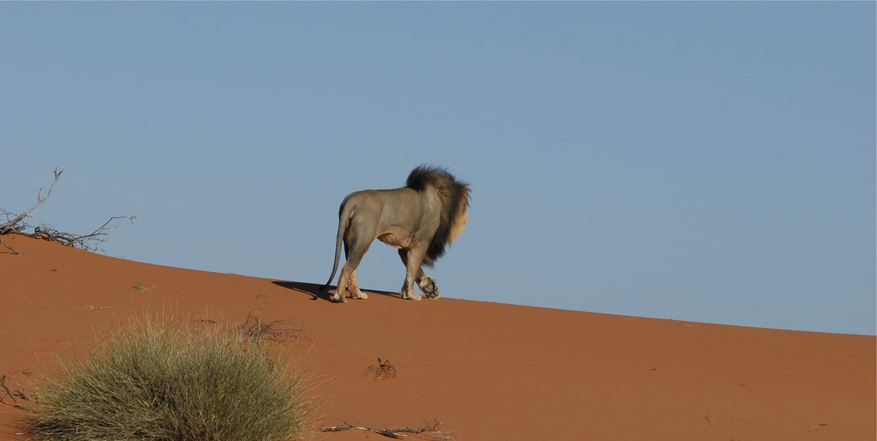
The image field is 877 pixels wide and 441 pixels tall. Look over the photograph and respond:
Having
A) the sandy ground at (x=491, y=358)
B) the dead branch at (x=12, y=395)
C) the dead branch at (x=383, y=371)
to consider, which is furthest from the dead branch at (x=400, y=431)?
the dead branch at (x=12, y=395)

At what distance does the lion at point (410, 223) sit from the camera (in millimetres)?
16375

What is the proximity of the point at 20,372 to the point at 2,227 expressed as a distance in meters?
7.83

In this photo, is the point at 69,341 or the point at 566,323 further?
the point at 566,323

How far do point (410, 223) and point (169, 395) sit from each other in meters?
9.45

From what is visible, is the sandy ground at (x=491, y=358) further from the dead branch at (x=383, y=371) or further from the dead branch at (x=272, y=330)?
the dead branch at (x=272, y=330)

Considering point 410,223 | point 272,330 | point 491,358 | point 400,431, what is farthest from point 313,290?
point 400,431

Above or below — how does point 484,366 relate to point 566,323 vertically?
below

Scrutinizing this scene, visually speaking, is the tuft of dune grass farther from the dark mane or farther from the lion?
the dark mane

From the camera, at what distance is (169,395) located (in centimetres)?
825

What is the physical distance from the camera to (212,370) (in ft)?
27.4

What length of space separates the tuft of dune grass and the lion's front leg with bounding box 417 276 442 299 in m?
9.52

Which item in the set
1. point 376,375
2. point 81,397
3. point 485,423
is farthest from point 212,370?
point 376,375

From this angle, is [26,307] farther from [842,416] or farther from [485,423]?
[842,416]

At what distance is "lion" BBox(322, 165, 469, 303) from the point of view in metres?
16.4
